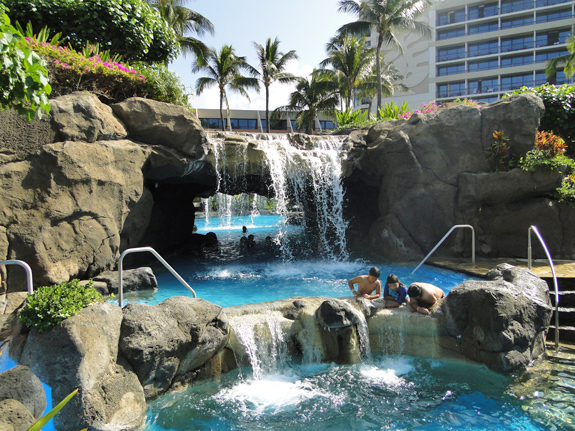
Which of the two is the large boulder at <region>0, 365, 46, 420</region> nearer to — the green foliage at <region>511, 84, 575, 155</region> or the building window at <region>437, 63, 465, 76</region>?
the green foliage at <region>511, 84, 575, 155</region>

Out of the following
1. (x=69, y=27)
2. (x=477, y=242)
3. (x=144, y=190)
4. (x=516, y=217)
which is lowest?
(x=477, y=242)

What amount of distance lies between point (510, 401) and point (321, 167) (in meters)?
8.28

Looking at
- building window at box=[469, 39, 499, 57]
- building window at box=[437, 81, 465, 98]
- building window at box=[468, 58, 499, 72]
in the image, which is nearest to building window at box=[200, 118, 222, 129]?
building window at box=[437, 81, 465, 98]

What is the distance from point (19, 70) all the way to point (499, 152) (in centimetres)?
1188

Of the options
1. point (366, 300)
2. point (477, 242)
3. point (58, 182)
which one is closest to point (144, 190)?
point (58, 182)

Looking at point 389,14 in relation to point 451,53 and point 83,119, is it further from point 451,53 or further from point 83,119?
point 451,53

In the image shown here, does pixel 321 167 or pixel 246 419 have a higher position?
pixel 321 167

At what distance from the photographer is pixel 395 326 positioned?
260 inches

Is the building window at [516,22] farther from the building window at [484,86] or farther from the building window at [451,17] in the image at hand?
the building window at [484,86]

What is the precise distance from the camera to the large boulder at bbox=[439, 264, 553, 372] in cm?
600

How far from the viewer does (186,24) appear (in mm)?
26719

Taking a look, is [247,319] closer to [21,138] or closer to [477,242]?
[21,138]

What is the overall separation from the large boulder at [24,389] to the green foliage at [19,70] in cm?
253

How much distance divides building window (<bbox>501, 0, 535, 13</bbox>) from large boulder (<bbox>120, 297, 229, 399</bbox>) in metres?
58.2
